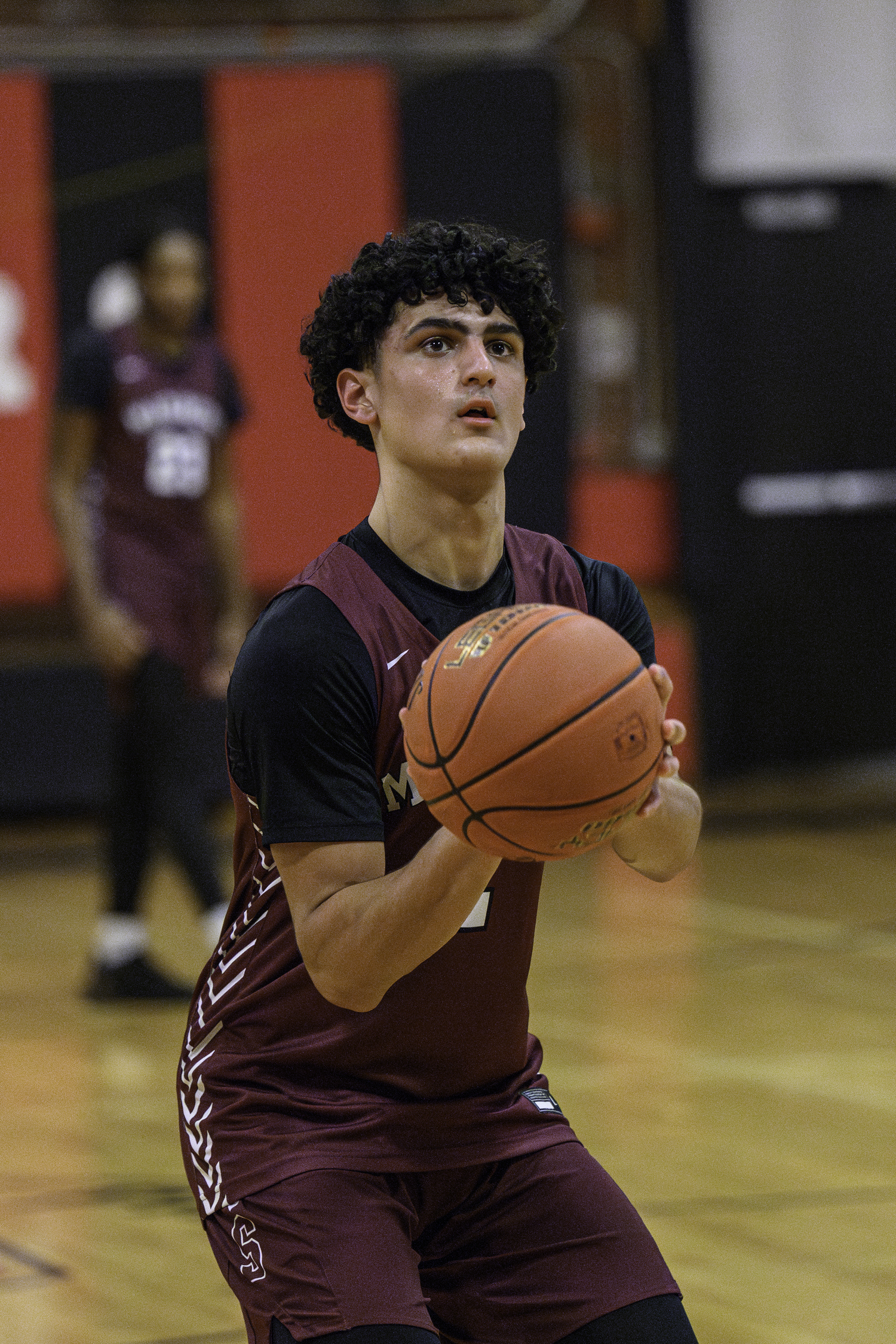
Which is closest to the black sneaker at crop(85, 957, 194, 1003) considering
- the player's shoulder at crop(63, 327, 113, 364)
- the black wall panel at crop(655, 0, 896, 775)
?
the player's shoulder at crop(63, 327, 113, 364)

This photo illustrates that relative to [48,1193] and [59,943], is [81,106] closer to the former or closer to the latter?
[59,943]

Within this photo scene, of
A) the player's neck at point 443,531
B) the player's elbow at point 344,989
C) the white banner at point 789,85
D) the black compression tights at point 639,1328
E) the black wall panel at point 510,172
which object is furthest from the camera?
the white banner at point 789,85

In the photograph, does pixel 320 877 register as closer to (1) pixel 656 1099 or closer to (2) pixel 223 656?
(1) pixel 656 1099

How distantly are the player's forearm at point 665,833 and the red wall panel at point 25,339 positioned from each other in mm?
5392

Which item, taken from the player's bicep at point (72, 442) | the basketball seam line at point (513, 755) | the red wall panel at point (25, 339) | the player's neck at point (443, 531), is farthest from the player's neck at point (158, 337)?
the basketball seam line at point (513, 755)

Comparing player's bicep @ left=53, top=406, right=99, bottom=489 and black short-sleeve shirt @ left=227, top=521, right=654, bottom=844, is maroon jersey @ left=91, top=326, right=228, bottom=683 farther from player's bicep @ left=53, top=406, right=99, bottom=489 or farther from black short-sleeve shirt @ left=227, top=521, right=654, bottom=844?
black short-sleeve shirt @ left=227, top=521, right=654, bottom=844

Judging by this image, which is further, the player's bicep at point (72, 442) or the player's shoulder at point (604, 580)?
the player's bicep at point (72, 442)

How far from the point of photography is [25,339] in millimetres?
7125

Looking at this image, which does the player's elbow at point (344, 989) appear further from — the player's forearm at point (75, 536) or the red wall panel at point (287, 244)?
the red wall panel at point (287, 244)

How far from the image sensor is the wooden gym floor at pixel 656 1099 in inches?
107

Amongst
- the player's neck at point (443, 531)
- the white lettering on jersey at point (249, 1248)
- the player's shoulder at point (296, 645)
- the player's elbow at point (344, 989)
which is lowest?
the white lettering on jersey at point (249, 1248)

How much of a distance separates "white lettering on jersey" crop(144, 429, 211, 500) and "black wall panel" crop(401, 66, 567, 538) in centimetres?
285

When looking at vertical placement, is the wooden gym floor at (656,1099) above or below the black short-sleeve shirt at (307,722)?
below

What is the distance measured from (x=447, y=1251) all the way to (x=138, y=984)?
105 inches
